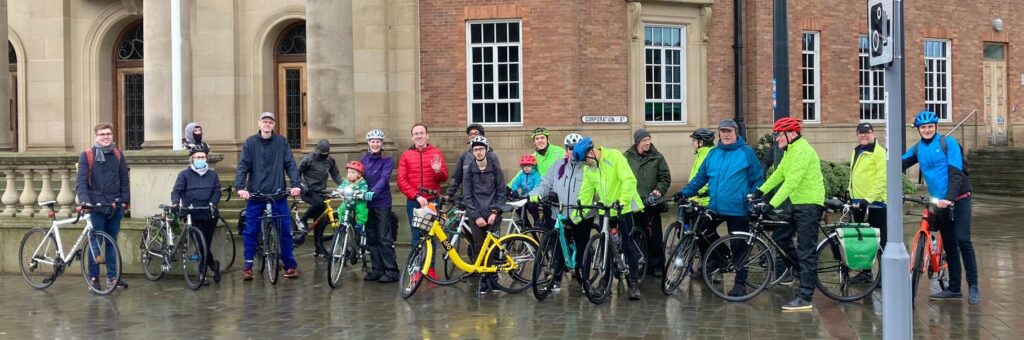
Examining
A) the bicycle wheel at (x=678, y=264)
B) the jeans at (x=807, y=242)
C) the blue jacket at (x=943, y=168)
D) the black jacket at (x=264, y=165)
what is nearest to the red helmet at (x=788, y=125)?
the jeans at (x=807, y=242)

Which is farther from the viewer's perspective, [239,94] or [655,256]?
[239,94]

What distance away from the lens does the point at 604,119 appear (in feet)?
65.7

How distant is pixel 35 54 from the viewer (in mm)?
21344

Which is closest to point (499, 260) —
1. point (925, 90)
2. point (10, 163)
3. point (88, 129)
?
point (10, 163)

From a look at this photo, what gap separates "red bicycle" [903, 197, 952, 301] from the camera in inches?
376

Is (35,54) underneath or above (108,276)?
above

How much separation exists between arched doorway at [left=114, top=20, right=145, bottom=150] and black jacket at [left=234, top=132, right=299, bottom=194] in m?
10.9

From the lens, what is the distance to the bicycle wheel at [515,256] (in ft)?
33.9

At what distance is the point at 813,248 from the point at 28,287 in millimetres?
8295

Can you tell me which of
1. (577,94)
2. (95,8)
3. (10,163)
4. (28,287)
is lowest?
(28,287)

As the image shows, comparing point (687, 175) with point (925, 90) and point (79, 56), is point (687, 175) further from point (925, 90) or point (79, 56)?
point (79, 56)

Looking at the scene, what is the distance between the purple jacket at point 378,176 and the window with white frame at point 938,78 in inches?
712

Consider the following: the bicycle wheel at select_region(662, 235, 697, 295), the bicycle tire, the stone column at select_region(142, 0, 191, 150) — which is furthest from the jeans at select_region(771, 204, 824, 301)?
the stone column at select_region(142, 0, 191, 150)

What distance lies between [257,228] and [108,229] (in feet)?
5.18
